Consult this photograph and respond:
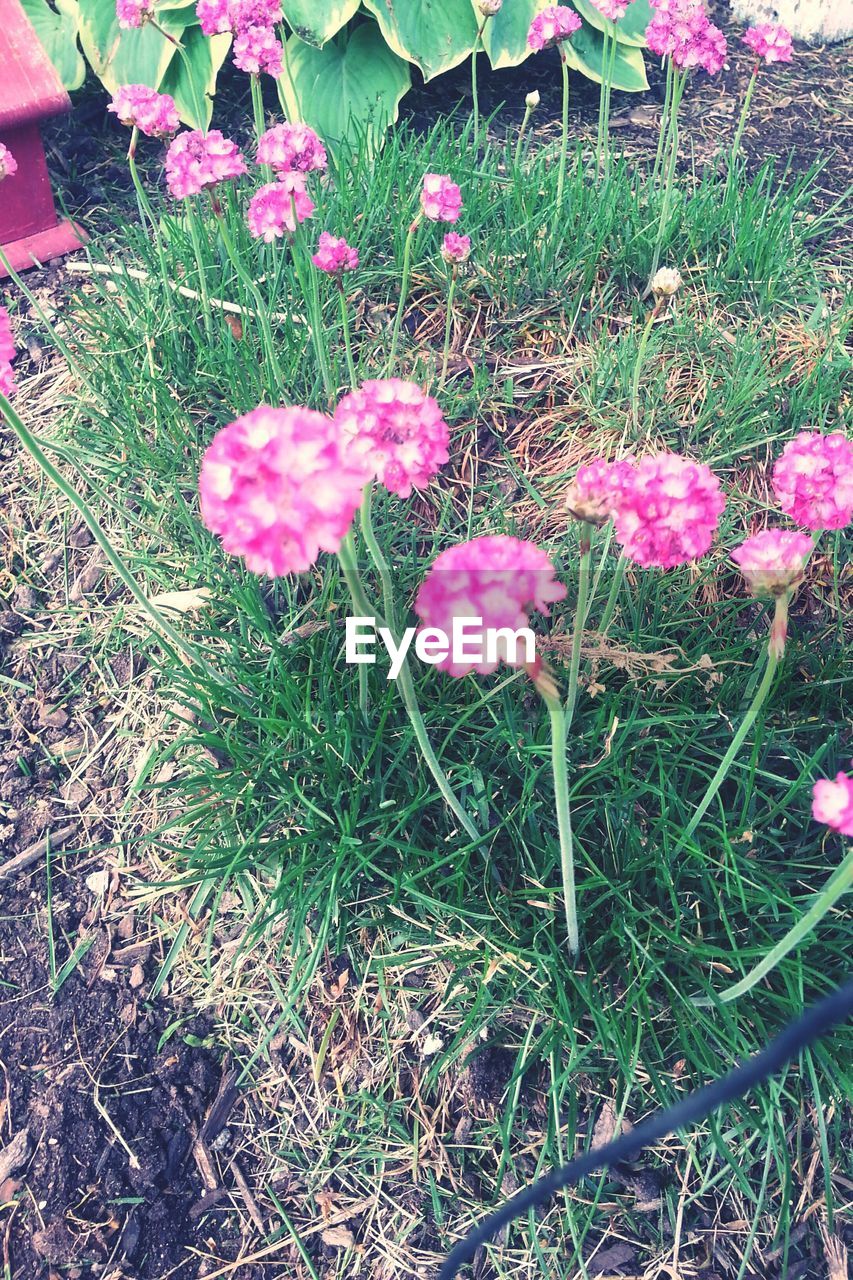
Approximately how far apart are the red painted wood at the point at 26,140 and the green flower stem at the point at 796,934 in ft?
8.07

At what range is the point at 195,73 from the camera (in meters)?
3.08

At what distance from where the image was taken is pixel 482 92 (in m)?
3.35

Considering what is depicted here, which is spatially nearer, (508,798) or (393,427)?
(393,427)

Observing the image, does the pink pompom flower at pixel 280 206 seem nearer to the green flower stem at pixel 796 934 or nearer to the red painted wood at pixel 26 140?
the red painted wood at pixel 26 140

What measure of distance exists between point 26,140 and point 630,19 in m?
1.98

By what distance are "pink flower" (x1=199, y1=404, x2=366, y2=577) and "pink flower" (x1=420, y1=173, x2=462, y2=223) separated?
1104 mm

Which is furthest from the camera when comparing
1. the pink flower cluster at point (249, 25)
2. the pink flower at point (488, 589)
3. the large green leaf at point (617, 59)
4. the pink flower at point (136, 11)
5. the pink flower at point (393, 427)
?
the large green leaf at point (617, 59)

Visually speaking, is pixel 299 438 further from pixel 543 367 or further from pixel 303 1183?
pixel 543 367

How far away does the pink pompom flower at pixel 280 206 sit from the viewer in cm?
186

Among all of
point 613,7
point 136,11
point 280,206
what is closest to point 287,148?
point 280,206

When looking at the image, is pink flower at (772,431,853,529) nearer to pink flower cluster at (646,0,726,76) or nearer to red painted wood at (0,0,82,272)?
pink flower cluster at (646,0,726,76)

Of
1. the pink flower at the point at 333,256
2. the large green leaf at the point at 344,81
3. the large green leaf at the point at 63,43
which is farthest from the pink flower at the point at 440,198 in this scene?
the large green leaf at the point at 63,43

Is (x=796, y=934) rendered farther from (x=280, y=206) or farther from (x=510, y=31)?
(x=510, y=31)

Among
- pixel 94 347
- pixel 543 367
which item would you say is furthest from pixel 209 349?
pixel 543 367
